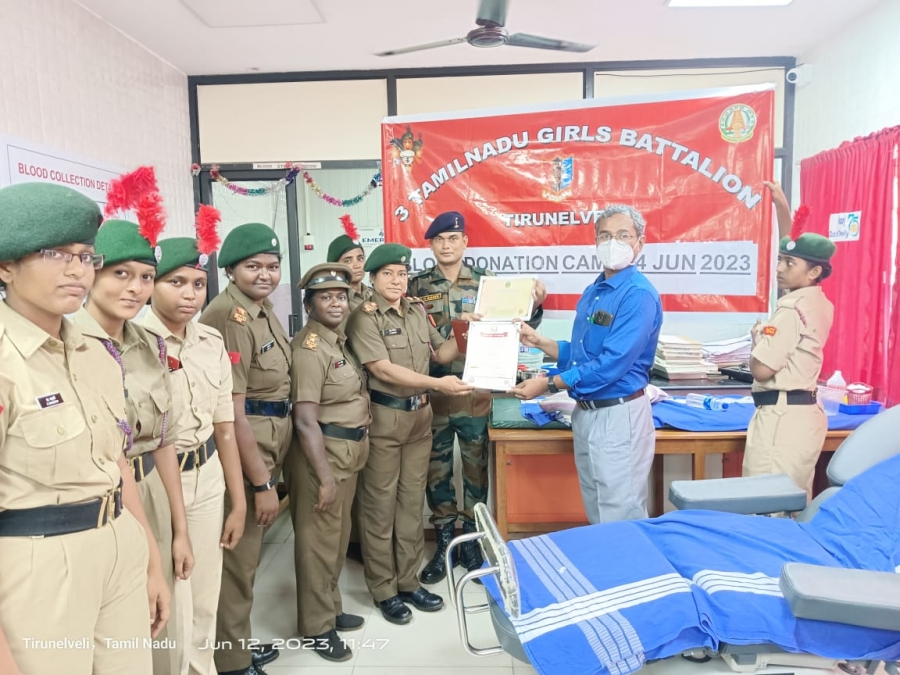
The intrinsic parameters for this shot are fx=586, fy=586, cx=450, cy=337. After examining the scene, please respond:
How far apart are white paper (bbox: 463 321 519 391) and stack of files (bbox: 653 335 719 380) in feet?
4.06

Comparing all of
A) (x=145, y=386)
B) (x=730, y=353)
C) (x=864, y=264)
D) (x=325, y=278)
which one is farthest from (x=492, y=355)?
(x=864, y=264)

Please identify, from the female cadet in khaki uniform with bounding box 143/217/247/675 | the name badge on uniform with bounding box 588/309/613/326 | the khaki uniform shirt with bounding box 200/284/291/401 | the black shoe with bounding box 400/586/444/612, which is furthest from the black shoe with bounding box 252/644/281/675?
the name badge on uniform with bounding box 588/309/613/326

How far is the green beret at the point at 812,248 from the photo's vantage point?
256 centimetres

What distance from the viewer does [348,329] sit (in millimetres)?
2674

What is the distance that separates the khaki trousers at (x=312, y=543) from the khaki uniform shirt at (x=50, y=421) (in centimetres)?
111

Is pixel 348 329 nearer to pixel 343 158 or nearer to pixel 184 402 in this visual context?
pixel 184 402

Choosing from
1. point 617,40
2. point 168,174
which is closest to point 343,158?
point 168,174

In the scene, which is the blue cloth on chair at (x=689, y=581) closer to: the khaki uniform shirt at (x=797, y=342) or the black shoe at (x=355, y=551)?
the khaki uniform shirt at (x=797, y=342)

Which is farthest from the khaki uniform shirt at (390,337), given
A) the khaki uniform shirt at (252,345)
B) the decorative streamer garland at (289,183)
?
the decorative streamer garland at (289,183)

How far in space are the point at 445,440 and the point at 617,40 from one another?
3.19m

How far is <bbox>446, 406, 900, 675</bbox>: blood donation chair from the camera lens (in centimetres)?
149

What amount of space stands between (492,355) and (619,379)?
58 cm

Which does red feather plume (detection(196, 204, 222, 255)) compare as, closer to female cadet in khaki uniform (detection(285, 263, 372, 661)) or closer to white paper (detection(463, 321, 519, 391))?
female cadet in khaki uniform (detection(285, 263, 372, 661))

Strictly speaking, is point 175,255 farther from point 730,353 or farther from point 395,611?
point 730,353
